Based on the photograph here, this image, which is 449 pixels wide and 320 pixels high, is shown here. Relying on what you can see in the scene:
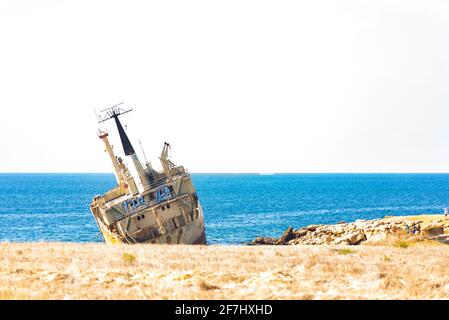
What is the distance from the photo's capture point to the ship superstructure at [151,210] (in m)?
36.3

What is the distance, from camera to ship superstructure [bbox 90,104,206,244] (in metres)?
36.3

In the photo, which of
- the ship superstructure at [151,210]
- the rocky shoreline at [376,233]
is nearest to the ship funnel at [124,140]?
the ship superstructure at [151,210]

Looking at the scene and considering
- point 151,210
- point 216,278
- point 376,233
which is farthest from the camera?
point 376,233

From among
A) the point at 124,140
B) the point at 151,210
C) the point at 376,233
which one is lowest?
the point at 376,233

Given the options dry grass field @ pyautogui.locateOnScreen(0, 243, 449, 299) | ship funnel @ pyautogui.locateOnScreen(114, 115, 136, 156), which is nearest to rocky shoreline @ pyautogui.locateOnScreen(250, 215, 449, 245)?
ship funnel @ pyautogui.locateOnScreen(114, 115, 136, 156)

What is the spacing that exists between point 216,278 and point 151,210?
929 inches

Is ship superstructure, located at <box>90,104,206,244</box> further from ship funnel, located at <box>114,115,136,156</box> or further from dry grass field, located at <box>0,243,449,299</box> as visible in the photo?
dry grass field, located at <box>0,243,449,299</box>

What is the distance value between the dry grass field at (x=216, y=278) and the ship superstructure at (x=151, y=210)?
695 inches

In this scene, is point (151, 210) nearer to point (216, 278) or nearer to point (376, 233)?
point (376, 233)

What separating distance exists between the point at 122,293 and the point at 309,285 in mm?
4383

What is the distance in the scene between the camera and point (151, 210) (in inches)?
1444

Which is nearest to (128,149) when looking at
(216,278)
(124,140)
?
(124,140)
